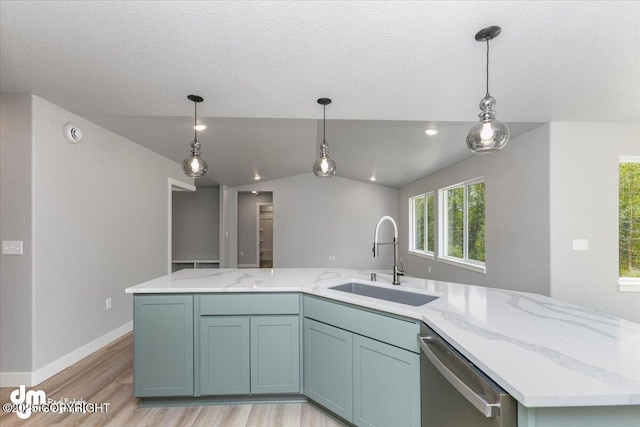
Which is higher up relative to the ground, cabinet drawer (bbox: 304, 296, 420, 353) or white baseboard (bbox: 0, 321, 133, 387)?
cabinet drawer (bbox: 304, 296, 420, 353)

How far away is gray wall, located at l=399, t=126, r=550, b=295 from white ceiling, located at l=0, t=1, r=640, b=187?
428 millimetres

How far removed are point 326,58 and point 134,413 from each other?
2.74 metres

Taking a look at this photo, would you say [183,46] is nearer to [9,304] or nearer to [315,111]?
[315,111]

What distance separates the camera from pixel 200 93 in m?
2.47

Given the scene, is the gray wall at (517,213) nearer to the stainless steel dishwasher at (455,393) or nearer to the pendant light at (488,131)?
the pendant light at (488,131)

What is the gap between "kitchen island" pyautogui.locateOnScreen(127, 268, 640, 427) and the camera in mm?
913

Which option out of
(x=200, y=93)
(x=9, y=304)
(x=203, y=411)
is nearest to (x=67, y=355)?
(x=9, y=304)

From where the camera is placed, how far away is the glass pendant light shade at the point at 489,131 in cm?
174

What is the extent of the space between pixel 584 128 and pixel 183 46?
12.0 ft

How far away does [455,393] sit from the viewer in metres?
1.27

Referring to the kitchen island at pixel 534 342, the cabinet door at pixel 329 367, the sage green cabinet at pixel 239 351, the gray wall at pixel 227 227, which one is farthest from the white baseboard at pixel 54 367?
the gray wall at pixel 227 227

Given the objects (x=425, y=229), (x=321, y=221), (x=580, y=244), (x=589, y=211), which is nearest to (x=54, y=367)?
(x=580, y=244)

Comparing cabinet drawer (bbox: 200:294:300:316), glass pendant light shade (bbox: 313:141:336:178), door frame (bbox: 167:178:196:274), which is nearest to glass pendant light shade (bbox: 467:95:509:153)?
glass pendant light shade (bbox: 313:141:336:178)

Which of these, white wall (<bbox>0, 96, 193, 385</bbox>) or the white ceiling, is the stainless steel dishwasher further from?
white wall (<bbox>0, 96, 193, 385</bbox>)
